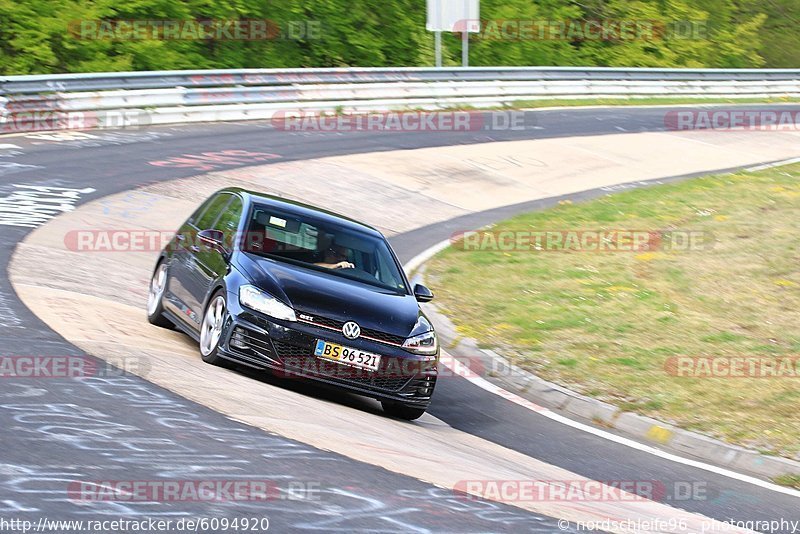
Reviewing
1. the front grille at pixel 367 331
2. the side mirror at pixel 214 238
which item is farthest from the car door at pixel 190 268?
the front grille at pixel 367 331

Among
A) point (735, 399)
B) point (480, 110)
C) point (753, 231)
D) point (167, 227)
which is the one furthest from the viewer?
point (480, 110)

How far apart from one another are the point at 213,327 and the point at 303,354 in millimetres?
936

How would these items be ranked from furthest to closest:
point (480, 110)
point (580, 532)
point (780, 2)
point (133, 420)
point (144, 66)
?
point (780, 2) < point (144, 66) < point (480, 110) < point (133, 420) < point (580, 532)

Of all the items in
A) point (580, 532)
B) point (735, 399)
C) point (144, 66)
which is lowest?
point (735, 399)

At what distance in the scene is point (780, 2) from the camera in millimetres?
67188

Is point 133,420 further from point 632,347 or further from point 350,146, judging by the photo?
point 350,146

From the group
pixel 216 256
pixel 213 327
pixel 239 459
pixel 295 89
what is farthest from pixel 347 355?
pixel 295 89

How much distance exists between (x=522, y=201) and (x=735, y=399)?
1299 centimetres

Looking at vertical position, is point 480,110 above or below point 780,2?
below

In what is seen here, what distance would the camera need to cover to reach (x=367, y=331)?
9.53m

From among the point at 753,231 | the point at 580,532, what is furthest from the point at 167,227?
the point at 580,532

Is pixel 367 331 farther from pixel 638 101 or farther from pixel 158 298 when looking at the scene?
pixel 638 101

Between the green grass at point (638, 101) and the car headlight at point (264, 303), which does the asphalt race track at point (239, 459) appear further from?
the green grass at point (638, 101)

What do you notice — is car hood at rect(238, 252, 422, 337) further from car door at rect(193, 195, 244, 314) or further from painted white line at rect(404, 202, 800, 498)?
painted white line at rect(404, 202, 800, 498)
